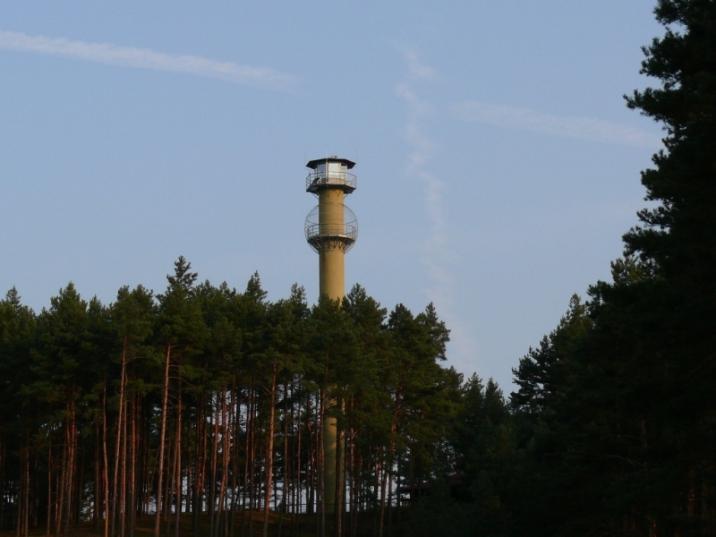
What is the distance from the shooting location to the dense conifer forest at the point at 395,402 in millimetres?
25828

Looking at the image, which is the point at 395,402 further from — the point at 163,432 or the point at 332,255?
the point at 163,432

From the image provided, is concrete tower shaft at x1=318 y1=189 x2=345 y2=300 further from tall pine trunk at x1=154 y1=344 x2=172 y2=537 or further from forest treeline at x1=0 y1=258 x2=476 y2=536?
tall pine trunk at x1=154 y1=344 x2=172 y2=537

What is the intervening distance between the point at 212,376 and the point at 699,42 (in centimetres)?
4027

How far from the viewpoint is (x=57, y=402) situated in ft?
199

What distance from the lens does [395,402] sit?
71.7m

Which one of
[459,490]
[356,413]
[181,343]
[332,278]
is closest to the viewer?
[181,343]

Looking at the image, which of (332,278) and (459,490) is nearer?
(459,490)

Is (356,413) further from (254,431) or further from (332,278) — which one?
(332,278)

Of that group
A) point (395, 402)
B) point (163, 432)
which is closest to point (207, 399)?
point (163, 432)

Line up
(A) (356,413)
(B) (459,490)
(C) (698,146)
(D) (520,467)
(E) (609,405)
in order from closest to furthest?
(C) (698,146) → (E) (609,405) → (D) (520,467) → (A) (356,413) → (B) (459,490)

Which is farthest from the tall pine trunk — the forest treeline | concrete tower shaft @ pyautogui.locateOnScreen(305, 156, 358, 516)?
concrete tower shaft @ pyautogui.locateOnScreen(305, 156, 358, 516)

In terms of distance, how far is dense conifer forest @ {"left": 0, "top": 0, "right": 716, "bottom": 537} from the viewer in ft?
84.7

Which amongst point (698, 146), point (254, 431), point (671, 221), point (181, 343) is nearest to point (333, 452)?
point (254, 431)

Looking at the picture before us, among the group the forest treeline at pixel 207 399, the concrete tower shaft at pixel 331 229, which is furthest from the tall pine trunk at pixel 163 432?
the concrete tower shaft at pixel 331 229
